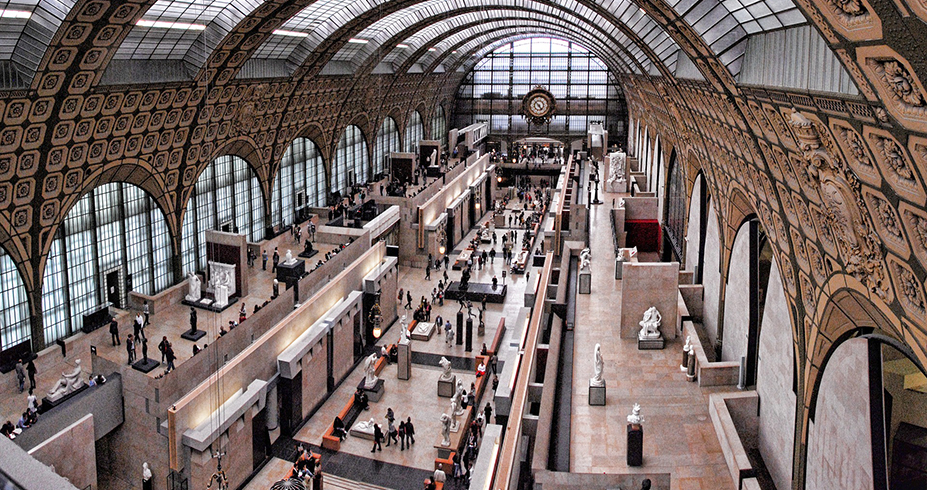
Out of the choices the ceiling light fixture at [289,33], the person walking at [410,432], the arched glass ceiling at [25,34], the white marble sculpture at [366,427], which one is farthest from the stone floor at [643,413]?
the ceiling light fixture at [289,33]

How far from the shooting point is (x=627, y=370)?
20.4m

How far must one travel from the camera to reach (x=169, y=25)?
2550cm

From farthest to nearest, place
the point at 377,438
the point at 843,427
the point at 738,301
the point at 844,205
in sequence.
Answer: the point at 377,438 → the point at 738,301 → the point at 843,427 → the point at 844,205

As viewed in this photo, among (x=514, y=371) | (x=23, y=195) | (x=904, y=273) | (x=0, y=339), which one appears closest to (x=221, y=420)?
(x=514, y=371)

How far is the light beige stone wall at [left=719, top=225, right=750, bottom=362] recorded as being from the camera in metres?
20.5

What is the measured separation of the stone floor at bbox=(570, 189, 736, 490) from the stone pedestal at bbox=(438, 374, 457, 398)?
495 cm

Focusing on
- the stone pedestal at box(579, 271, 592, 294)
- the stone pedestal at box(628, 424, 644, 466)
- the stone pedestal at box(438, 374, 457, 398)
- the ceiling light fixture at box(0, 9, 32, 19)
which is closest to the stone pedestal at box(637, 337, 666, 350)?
the stone pedestal at box(579, 271, 592, 294)

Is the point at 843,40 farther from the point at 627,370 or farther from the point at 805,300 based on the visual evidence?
the point at 627,370

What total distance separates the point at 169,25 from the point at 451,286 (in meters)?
17.9

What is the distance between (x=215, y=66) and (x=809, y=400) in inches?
953

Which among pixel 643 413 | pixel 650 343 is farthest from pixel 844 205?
pixel 650 343

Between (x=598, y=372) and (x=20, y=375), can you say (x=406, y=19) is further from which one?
(x=598, y=372)

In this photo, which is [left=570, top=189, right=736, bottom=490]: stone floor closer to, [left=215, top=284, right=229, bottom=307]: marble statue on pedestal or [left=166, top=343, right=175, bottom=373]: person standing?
[left=166, top=343, right=175, bottom=373]: person standing

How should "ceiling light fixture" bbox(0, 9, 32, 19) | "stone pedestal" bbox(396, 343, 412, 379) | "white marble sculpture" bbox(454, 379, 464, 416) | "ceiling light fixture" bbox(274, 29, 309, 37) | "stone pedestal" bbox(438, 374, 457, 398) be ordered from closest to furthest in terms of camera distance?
"ceiling light fixture" bbox(0, 9, 32, 19) < "white marble sculpture" bbox(454, 379, 464, 416) < "stone pedestal" bbox(438, 374, 457, 398) < "stone pedestal" bbox(396, 343, 412, 379) < "ceiling light fixture" bbox(274, 29, 309, 37)
